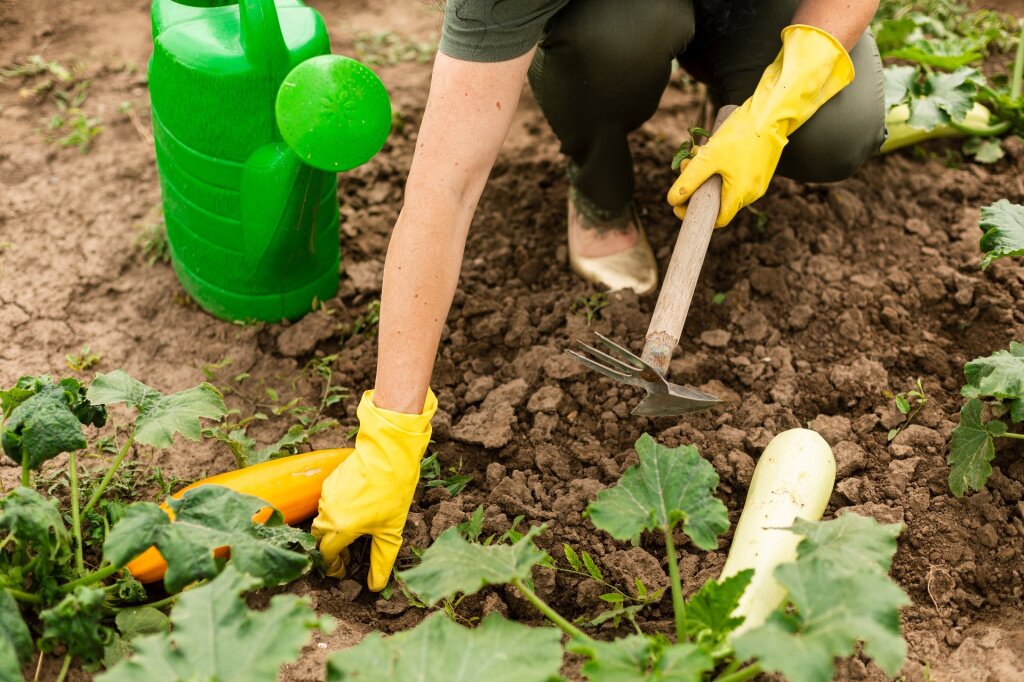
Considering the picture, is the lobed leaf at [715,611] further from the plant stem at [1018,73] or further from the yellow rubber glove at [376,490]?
the plant stem at [1018,73]

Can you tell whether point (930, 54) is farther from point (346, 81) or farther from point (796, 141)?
point (346, 81)

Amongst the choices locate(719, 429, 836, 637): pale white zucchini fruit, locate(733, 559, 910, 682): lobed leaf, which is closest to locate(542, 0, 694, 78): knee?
locate(719, 429, 836, 637): pale white zucchini fruit

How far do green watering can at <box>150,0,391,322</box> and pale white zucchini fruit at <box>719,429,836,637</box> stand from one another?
41.7 inches

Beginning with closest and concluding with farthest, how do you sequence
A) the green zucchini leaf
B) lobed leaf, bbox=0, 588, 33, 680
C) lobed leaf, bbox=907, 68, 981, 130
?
lobed leaf, bbox=0, 588, 33, 680, the green zucchini leaf, lobed leaf, bbox=907, 68, 981, 130

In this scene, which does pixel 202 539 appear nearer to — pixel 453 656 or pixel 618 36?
pixel 453 656

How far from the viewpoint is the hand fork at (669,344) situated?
1973 mm

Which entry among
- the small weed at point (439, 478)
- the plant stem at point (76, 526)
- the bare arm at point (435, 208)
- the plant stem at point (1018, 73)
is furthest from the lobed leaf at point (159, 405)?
the plant stem at point (1018, 73)

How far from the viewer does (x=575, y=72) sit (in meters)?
2.46

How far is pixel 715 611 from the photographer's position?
5.41ft

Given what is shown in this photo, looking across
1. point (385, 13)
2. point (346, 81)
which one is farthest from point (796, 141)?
point (385, 13)

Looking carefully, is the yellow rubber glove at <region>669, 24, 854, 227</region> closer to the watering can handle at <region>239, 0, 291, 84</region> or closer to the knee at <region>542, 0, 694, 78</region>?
the knee at <region>542, 0, 694, 78</region>

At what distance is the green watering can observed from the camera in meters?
2.12

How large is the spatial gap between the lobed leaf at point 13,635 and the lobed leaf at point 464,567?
1.95ft

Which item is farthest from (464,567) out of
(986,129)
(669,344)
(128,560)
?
(986,129)
